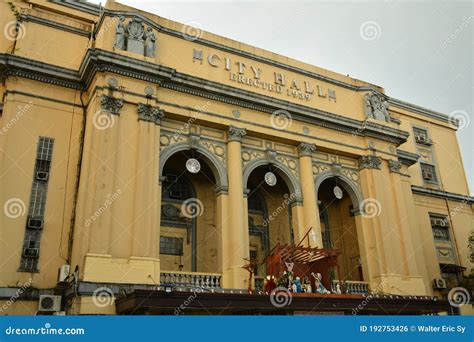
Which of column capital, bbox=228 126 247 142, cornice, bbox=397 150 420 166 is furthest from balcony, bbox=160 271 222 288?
cornice, bbox=397 150 420 166

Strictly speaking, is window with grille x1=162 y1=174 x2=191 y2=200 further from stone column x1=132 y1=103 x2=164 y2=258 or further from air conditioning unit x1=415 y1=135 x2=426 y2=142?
air conditioning unit x1=415 y1=135 x2=426 y2=142

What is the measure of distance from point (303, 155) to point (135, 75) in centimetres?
837

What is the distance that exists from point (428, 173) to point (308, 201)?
12748mm

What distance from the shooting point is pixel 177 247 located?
19344 mm

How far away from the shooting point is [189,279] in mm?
16344

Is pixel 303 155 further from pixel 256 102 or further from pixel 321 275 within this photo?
pixel 321 275

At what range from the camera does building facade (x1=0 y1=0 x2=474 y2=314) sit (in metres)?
15.4

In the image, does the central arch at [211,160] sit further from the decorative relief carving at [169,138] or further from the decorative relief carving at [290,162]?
the decorative relief carving at [290,162]

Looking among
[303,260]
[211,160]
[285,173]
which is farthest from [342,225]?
[211,160]

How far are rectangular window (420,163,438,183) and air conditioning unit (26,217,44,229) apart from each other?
22.5 m

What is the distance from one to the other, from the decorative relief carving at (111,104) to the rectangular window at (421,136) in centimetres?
2051

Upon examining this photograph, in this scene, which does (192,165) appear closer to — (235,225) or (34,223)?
(235,225)

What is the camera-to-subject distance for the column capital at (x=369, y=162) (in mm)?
22766

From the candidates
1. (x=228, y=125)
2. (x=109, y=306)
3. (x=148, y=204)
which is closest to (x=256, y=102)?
(x=228, y=125)
